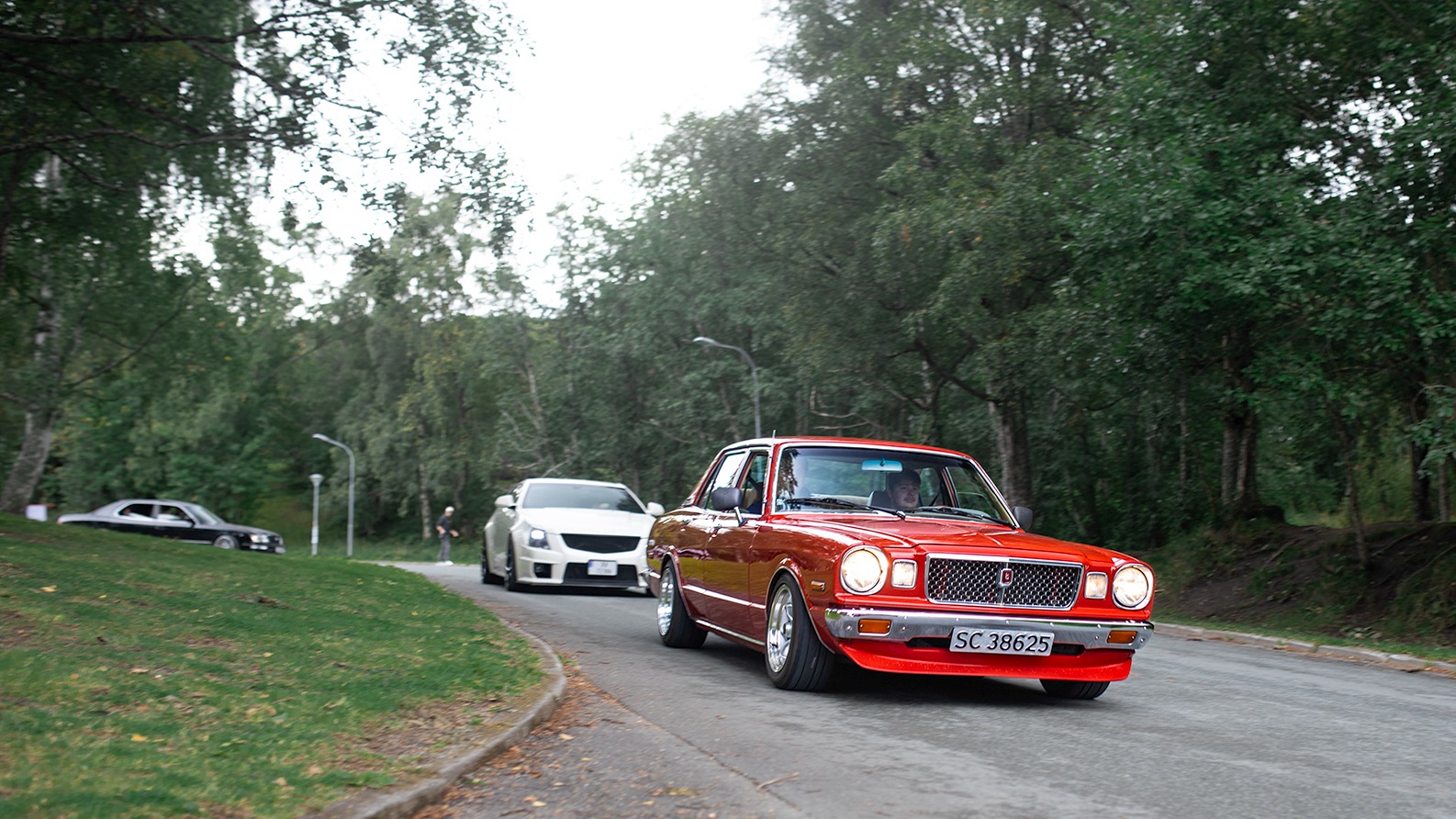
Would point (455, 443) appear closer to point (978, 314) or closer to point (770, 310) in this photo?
point (770, 310)

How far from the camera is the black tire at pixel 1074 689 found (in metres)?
8.02

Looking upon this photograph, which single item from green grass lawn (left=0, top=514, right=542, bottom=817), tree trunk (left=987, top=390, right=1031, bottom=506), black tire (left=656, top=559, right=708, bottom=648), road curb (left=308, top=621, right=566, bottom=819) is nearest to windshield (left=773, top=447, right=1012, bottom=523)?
black tire (left=656, top=559, right=708, bottom=648)

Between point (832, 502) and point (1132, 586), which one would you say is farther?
point (832, 502)

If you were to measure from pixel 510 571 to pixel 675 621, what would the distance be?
319 inches

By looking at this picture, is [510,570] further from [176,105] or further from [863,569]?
[863,569]

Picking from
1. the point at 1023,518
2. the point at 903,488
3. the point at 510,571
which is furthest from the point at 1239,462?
the point at 903,488

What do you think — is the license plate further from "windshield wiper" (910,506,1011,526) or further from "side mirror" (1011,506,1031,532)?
"side mirror" (1011,506,1031,532)

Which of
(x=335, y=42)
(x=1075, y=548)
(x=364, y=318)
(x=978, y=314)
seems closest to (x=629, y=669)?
(x=1075, y=548)

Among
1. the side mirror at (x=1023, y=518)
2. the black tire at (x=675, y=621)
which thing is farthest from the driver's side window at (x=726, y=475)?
the side mirror at (x=1023, y=518)

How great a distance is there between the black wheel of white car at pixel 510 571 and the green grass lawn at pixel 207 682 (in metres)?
4.94

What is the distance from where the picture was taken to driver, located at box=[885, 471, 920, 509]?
8.93 m

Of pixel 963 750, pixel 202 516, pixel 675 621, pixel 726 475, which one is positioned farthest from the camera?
pixel 202 516

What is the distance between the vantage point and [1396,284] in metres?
14.4

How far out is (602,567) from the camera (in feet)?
56.4
